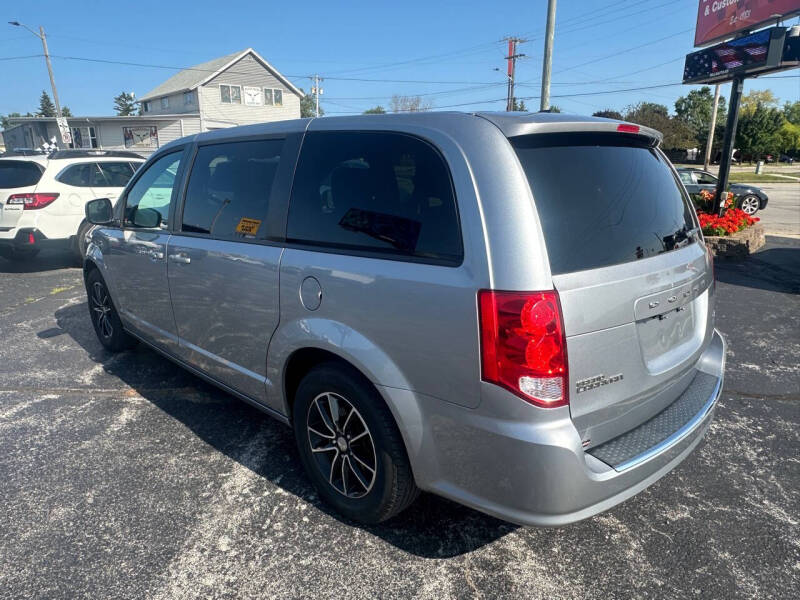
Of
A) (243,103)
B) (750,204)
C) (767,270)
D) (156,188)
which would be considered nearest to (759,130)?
(750,204)

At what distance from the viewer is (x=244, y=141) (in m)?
3.01

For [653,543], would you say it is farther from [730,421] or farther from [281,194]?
[281,194]

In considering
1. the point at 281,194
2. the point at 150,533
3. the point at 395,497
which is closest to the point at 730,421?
the point at 395,497

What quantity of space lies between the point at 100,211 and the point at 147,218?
84cm

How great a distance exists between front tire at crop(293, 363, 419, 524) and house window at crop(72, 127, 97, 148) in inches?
1757

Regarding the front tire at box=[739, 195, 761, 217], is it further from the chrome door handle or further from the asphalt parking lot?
the chrome door handle

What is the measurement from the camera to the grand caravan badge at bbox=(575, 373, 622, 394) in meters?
1.84

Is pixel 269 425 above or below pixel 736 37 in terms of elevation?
below

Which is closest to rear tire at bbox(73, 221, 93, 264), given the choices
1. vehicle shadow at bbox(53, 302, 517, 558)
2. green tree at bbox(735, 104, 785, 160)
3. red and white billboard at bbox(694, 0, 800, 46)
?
vehicle shadow at bbox(53, 302, 517, 558)

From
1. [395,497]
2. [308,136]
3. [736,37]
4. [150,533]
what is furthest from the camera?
[736,37]

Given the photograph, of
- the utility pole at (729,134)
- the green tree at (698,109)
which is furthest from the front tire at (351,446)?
the green tree at (698,109)

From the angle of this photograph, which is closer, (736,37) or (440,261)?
(440,261)

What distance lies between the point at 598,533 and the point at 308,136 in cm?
233

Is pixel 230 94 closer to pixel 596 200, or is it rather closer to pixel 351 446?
pixel 351 446
